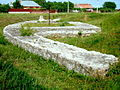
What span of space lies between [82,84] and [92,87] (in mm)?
303

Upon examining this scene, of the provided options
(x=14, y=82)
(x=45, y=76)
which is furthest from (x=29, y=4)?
(x=14, y=82)

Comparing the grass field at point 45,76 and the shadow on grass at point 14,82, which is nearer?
the shadow on grass at point 14,82

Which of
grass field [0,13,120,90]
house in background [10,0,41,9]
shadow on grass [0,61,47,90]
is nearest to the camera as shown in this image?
shadow on grass [0,61,47,90]

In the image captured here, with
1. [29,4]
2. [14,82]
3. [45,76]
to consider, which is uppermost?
[14,82]

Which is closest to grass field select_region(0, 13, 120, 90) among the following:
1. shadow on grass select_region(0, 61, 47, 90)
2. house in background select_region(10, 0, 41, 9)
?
shadow on grass select_region(0, 61, 47, 90)

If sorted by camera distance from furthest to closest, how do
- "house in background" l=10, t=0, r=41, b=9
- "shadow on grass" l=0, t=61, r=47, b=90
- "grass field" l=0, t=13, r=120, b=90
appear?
1. "house in background" l=10, t=0, r=41, b=9
2. "grass field" l=0, t=13, r=120, b=90
3. "shadow on grass" l=0, t=61, r=47, b=90

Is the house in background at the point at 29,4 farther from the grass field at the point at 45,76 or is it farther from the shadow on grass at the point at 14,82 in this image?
the shadow on grass at the point at 14,82

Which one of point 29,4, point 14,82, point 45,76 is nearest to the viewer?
point 14,82

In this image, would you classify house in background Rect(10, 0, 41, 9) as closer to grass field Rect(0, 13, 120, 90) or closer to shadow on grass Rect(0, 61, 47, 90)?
grass field Rect(0, 13, 120, 90)

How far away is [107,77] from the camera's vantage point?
556 cm

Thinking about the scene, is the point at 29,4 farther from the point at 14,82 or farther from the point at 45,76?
the point at 14,82

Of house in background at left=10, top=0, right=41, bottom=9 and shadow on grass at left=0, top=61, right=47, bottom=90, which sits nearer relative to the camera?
shadow on grass at left=0, top=61, right=47, bottom=90

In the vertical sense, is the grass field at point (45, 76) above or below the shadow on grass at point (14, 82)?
below

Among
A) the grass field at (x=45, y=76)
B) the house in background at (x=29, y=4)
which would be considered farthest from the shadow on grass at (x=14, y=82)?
the house in background at (x=29, y=4)
